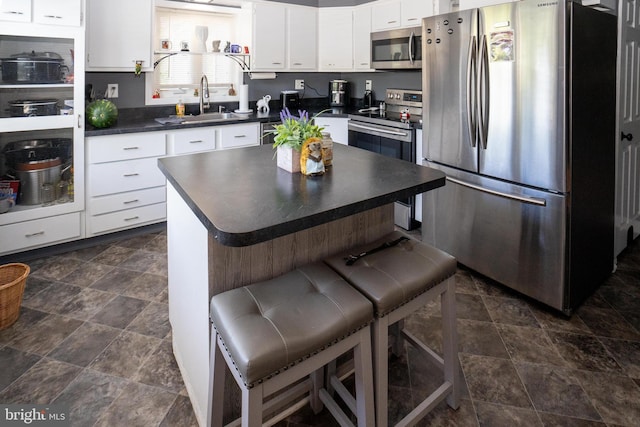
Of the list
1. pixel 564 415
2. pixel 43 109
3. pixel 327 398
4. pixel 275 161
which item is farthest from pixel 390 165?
pixel 43 109

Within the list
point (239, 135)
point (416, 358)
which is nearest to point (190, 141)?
point (239, 135)

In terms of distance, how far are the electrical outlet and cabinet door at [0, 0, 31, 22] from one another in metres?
0.99

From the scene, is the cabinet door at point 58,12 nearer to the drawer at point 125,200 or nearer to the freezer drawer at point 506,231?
the drawer at point 125,200

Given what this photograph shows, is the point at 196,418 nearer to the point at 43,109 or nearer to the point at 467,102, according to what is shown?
the point at 467,102

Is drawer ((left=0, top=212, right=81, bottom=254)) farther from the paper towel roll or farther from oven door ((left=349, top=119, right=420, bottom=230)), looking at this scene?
oven door ((left=349, top=119, right=420, bottom=230))

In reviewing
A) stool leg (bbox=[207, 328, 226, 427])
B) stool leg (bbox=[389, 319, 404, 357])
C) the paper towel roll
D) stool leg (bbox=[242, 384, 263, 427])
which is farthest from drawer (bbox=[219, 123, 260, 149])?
stool leg (bbox=[242, 384, 263, 427])

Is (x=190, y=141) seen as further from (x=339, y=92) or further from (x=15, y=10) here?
(x=339, y=92)

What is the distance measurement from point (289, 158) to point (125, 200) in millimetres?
2304

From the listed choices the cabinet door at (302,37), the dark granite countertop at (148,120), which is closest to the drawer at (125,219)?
the dark granite countertop at (148,120)

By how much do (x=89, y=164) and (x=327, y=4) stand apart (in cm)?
323

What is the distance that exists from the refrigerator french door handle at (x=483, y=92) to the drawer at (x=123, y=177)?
8.63 feet

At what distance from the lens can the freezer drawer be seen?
7.65ft

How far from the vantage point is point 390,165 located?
1890 mm

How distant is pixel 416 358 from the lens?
2.07 metres
